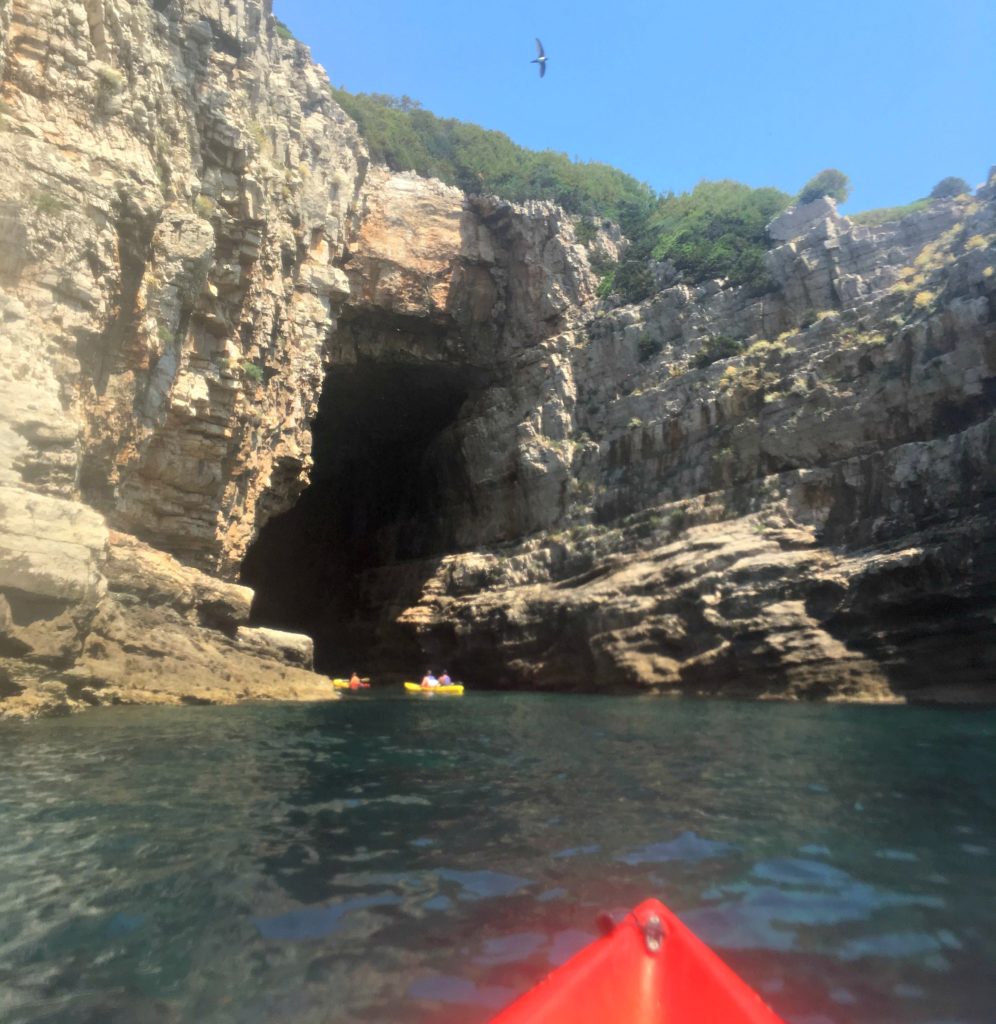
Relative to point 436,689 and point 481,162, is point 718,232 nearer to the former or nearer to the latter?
point 481,162

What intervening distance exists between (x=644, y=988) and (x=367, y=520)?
3359 cm

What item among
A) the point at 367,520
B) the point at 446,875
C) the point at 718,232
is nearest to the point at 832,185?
the point at 718,232

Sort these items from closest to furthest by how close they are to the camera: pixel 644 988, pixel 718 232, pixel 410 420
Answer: pixel 644 988, pixel 718 232, pixel 410 420

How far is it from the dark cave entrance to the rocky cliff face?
0.53 feet

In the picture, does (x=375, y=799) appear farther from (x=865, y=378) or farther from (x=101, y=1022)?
(x=865, y=378)

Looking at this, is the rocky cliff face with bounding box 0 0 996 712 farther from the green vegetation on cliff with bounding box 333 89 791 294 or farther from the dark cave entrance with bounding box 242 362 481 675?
the green vegetation on cliff with bounding box 333 89 791 294

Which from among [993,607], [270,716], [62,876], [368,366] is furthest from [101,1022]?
[368,366]

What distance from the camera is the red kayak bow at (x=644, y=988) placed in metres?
2.71

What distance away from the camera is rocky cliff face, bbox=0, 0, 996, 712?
13.6 m

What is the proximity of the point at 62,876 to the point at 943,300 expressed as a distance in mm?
22796

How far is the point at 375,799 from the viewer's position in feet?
21.7

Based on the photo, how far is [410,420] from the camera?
112 feet

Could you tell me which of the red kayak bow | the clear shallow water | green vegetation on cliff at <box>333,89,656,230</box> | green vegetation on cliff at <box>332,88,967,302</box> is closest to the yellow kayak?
the clear shallow water

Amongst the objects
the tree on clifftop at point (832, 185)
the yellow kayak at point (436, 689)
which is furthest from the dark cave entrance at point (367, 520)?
the tree on clifftop at point (832, 185)
